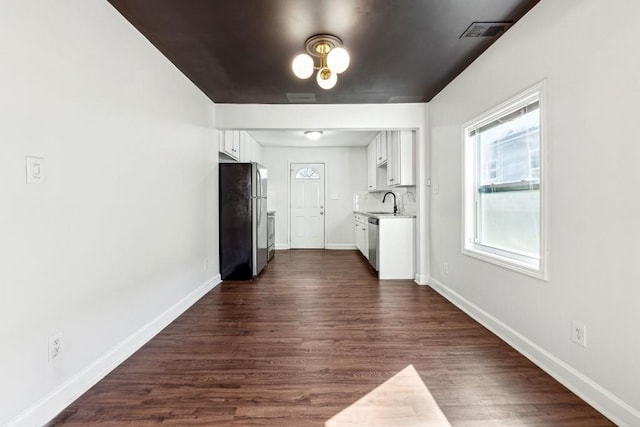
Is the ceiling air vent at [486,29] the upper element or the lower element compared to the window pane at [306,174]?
upper

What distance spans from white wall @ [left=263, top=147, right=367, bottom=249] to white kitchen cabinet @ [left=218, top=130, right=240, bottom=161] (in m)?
2.32

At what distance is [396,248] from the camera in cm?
425

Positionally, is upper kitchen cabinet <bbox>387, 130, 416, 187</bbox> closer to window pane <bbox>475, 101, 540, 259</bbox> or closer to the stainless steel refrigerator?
window pane <bbox>475, 101, 540, 259</bbox>

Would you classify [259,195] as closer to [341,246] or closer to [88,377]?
[88,377]

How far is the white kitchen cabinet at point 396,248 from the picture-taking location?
4.23 metres

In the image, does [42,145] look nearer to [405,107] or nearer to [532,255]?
[532,255]

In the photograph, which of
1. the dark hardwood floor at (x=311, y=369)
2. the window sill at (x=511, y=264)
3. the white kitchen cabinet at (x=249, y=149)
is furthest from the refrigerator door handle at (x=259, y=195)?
the window sill at (x=511, y=264)

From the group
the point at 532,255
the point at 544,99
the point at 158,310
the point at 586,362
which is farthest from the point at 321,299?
the point at 544,99

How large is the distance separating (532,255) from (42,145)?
3055mm

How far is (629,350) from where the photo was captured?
1.41m

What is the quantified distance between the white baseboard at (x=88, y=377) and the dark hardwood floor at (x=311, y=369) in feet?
0.14

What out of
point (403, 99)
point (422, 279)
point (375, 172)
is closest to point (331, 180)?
point (375, 172)

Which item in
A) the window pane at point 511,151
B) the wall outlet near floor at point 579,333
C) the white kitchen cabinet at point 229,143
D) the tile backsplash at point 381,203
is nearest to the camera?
the wall outlet near floor at point 579,333

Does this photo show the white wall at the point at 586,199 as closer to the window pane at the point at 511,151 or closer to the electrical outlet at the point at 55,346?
the window pane at the point at 511,151
